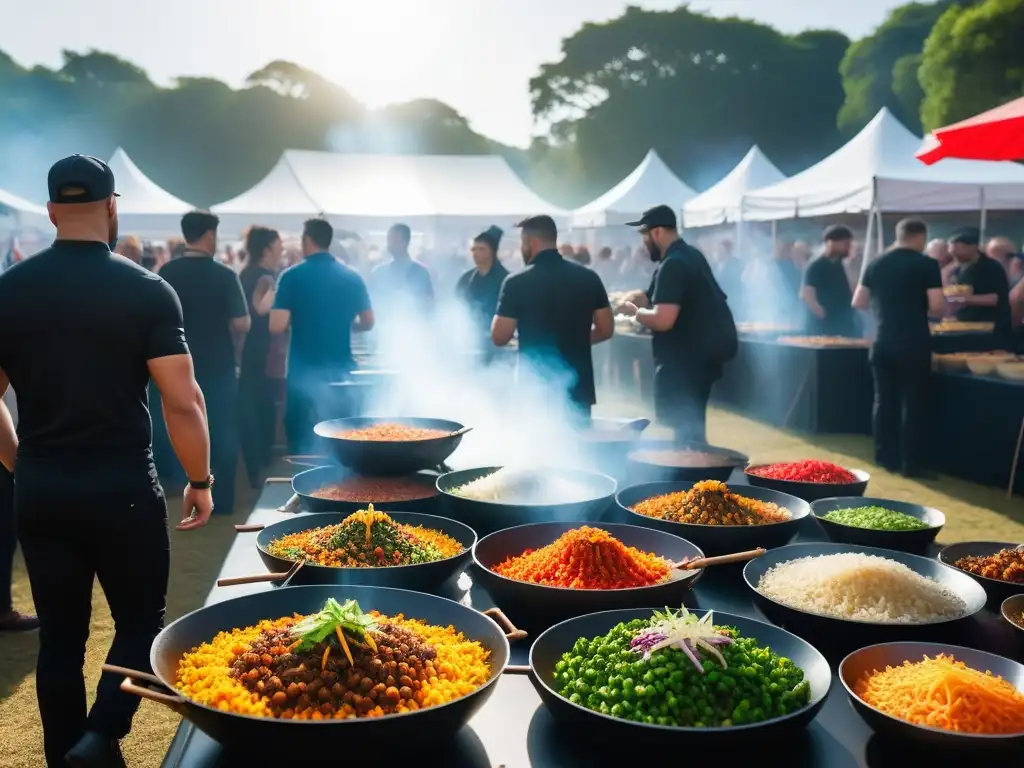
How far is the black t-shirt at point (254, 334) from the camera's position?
7.12 m

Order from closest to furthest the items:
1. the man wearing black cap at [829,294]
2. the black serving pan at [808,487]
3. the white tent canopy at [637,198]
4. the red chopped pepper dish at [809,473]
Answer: the black serving pan at [808,487], the red chopped pepper dish at [809,473], the man wearing black cap at [829,294], the white tent canopy at [637,198]

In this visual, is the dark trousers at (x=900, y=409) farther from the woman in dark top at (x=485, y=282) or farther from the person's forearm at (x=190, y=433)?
the person's forearm at (x=190, y=433)

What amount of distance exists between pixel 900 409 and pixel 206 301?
234 inches

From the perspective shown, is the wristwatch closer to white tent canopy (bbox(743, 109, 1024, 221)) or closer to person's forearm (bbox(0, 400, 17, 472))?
person's forearm (bbox(0, 400, 17, 472))

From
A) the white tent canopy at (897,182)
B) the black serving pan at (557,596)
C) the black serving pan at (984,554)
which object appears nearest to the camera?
the black serving pan at (557,596)

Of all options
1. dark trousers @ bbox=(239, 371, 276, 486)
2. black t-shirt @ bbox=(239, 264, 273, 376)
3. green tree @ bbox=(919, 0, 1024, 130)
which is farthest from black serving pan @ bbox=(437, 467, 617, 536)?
green tree @ bbox=(919, 0, 1024, 130)

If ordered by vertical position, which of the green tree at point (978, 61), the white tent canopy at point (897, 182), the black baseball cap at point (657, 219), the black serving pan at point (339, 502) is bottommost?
the black serving pan at point (339, 502)

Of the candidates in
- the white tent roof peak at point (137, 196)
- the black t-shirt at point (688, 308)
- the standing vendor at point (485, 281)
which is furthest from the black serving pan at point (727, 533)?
the white tent roof peak at point (137, 196)

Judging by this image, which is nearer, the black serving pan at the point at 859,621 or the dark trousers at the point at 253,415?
the black serving pan at the point at 859,621

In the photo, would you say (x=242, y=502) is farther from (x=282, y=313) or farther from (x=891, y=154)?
(x=891, y=154)

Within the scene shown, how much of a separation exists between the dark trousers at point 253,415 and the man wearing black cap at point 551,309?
320 centimetres

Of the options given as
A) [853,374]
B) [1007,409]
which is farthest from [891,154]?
[1007,409]

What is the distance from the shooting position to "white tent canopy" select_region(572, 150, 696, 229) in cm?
1695

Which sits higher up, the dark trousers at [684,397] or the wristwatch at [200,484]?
the wristwatch at [200,484]
